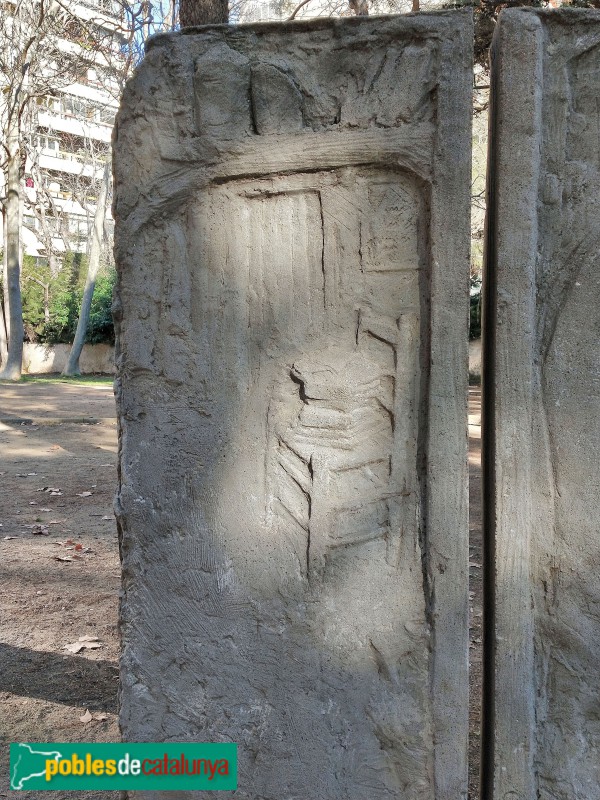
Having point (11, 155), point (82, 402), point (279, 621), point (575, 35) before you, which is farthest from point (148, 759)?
point (11, 155)

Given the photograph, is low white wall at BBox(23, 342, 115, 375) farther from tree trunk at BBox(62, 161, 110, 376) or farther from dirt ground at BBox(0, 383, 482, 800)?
dirt ground at BBox(0, 383, 482, 800)

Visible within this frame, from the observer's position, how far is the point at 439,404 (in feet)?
5.52

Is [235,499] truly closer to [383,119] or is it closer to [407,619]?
[407,619]

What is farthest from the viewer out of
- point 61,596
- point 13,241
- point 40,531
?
point 13,241

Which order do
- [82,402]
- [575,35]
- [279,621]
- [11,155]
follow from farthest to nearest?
[11,155] → [82,402] → [279,621] → [575,35]

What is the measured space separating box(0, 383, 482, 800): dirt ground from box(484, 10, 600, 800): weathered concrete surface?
25.2 inches

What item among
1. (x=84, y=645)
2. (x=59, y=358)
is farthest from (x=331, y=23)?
(x=59, y=358)

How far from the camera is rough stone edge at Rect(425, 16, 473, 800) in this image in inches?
65.5

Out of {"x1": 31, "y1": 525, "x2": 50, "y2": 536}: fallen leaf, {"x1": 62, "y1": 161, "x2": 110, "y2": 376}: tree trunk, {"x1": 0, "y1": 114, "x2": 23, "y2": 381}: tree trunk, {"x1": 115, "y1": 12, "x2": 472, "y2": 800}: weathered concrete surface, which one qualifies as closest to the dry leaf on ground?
{"x1": 115, "y1": 12, "x2": 472, "y2": 800}: weathered concrete surface

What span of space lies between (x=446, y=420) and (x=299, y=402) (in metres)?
0.33

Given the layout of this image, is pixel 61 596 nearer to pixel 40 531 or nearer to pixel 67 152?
pixel 40 531

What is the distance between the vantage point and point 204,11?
4602mm

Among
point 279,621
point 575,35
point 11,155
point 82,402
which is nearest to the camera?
point 575,35

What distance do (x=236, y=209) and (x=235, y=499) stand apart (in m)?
0.67
